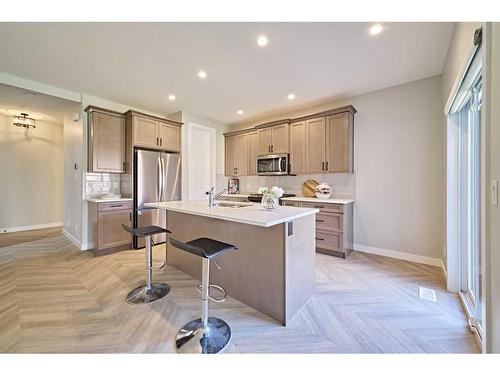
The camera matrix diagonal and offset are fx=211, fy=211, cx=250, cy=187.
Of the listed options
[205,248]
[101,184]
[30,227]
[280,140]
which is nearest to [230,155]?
[280,140]

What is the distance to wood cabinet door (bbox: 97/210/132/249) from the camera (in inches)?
136

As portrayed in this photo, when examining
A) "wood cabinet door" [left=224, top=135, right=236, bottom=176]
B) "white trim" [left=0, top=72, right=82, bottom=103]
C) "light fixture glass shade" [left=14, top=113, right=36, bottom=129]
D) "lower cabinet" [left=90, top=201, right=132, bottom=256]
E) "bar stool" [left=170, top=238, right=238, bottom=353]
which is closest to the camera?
"bar stool" [left=170, top=238, right=238, bottom=353]

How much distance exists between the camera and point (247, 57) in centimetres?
253

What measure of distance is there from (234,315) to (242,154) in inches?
145

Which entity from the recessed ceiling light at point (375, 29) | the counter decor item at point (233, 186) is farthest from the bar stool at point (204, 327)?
A: the counter decor item at point (233, 186)

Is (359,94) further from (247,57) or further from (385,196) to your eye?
(247,57)

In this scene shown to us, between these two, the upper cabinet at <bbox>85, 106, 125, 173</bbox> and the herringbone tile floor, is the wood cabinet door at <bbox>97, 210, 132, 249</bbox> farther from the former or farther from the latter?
the upper cabinet at <bbox>85, 106, 125, 173</bbox>

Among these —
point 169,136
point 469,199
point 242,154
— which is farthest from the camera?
point 242,154

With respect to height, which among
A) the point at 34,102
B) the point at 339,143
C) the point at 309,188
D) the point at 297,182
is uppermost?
the point at 34,102

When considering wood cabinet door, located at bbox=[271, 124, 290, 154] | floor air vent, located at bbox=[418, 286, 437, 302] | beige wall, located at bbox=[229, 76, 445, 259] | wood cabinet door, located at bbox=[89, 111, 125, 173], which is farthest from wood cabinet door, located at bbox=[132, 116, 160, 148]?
floor air vent, located at bbox=[418, 286, 437, 302]

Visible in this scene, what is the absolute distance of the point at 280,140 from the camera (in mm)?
4352

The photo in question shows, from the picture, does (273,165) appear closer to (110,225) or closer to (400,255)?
(400,255)

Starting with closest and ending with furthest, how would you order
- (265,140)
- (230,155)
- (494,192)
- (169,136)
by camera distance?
1. (494,192)
2. (169,136)
3. (265,140)
4. (230,155)

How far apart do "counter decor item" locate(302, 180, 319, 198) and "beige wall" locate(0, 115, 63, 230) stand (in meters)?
6.25
